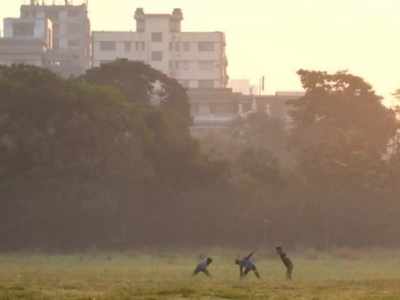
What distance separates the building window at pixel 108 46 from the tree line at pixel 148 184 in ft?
387

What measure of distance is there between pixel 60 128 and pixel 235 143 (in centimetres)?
3945

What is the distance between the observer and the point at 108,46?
196000mm

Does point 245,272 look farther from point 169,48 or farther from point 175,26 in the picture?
point 175,26

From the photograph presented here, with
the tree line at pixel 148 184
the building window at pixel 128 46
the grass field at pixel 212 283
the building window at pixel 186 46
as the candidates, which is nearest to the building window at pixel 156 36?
the building window at pixel 128 46

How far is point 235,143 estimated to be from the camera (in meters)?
109

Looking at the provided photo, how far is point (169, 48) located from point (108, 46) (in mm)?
9901

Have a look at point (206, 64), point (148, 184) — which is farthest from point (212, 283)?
point (206, 64)

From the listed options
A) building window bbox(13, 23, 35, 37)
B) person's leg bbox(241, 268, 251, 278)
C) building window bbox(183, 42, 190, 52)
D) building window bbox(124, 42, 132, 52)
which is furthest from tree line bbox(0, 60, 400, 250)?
building window bbox(13, 23, 35, 37)

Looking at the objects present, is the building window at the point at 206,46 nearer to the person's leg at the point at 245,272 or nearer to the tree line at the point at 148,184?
the tree line at the point at 148,184

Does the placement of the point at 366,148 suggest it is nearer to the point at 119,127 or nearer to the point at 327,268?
the point at 119,127

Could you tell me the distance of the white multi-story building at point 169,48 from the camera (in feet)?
636

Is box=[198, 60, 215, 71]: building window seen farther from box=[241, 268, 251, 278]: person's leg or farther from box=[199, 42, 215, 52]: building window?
box=[241, 268, 251, 278]: person's leg

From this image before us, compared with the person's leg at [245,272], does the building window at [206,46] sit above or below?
above

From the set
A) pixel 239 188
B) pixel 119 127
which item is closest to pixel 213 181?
pixel 239 188
